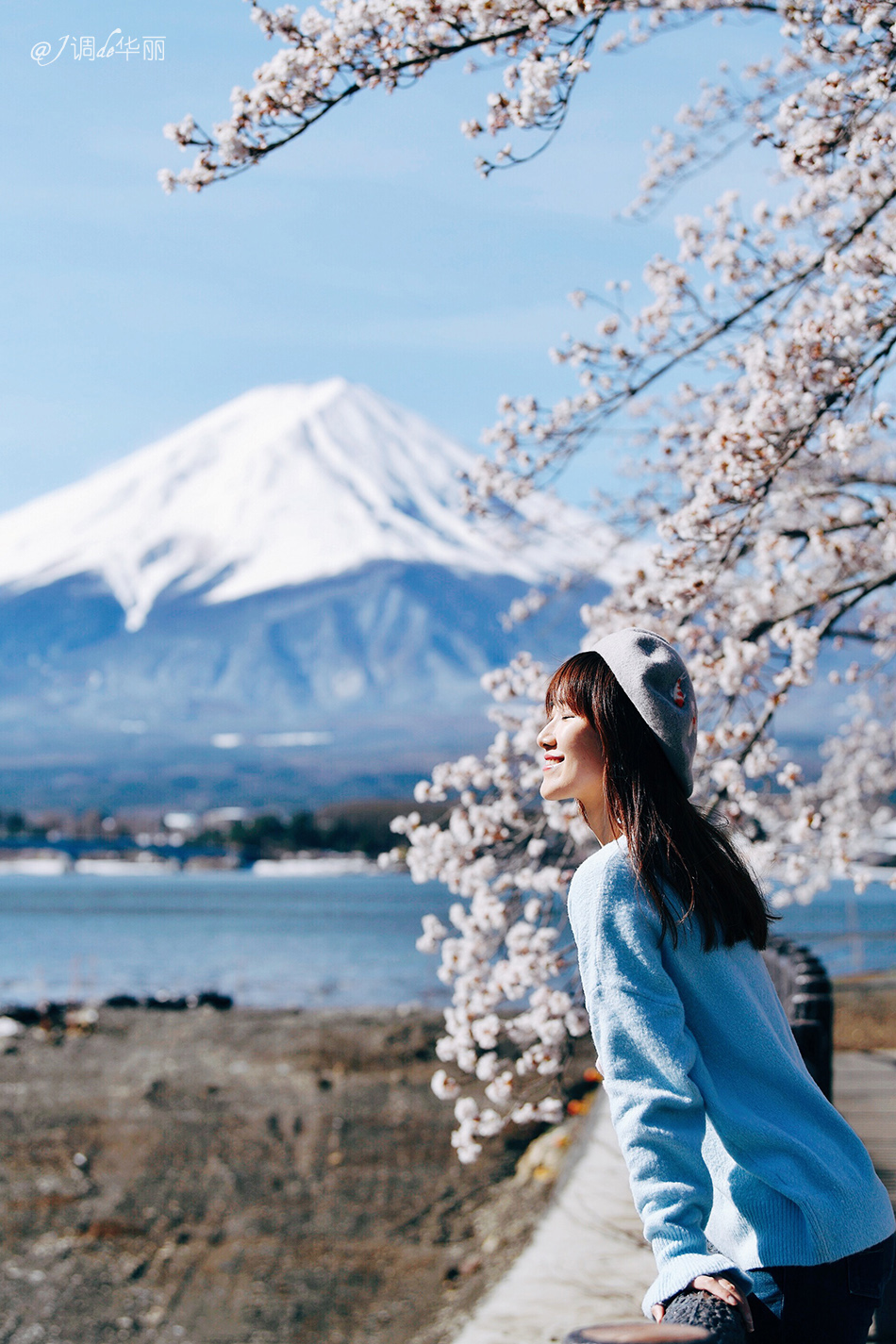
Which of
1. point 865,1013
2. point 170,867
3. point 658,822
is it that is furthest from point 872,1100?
point 170,867

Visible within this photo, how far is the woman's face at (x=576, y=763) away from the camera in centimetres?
187

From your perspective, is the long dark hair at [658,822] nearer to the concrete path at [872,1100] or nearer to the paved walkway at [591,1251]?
the paved walkway at [591,1251]

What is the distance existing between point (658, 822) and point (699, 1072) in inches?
13.6

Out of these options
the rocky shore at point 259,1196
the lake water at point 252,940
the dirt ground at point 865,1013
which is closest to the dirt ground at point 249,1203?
the rocky shore at point 259,1196

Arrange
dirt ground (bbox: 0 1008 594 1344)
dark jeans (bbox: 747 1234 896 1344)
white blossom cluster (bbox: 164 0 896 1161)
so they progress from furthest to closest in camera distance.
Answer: dirt ground (bbox: 0 1008 594 1344), white blossom cluster (bbox: 164 0 896 1161), dark jeans (bbox: 747 1234 896 1344)

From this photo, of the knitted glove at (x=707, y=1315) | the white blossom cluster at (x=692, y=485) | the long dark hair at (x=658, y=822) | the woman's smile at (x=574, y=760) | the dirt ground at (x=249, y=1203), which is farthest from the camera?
the dirt ground at (x=249, y=1203)

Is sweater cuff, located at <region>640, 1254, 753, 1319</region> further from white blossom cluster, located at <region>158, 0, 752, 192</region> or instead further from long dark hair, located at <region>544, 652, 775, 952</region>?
white blossom cluster, located at <region>158, 0, 752, 192</region>

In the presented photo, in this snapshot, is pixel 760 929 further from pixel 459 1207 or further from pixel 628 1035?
pixel 459 1207

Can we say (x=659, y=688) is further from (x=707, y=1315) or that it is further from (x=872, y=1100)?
(x=872, y=1100)

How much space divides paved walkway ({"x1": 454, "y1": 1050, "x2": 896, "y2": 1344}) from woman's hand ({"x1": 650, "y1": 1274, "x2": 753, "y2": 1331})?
135 inches

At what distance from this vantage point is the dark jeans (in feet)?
5.26

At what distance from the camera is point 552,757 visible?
1.94 m

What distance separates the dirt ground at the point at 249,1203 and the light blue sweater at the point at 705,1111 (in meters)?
6.49

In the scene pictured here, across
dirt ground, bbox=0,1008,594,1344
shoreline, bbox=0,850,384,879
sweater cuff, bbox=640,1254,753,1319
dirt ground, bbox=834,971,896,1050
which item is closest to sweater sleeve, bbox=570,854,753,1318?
sweater cuff, bbox=640,1254,753,1319
